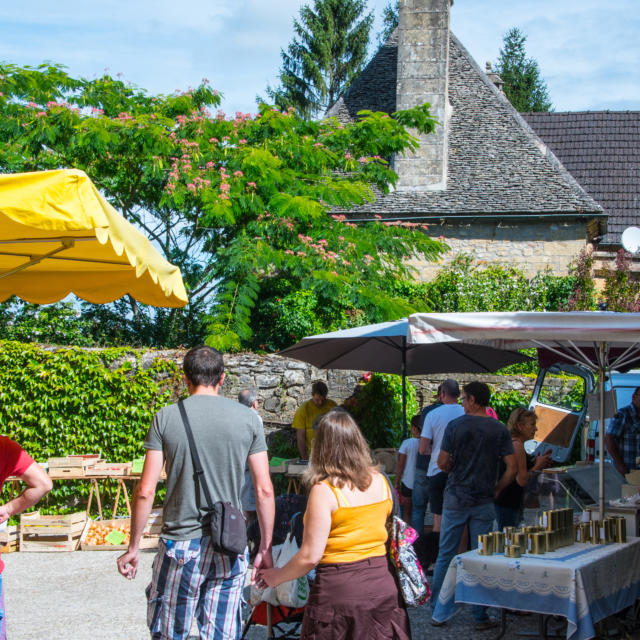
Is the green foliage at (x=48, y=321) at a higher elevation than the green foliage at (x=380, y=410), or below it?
higher

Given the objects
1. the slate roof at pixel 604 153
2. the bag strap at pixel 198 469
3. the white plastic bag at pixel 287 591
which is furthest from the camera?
the slate roof at pixel 604 153

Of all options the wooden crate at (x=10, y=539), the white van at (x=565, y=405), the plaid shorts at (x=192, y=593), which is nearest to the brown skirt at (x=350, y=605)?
the plaid shorts at (x=192, y=593)

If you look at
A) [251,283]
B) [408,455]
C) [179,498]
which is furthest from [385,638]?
[251,283]

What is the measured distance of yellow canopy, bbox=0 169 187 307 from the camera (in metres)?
3.34

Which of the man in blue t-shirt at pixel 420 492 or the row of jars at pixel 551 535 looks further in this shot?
the man in blue t-shirt at pixel 420 492

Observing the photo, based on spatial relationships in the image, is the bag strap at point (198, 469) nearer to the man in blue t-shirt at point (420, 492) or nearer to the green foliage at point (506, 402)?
the man in blue t-shirt at point (420, 492)

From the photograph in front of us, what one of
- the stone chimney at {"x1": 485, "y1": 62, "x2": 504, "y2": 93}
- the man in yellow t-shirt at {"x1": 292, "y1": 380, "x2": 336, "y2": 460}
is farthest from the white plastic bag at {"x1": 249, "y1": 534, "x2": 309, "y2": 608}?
the stone chimney at {"x1": 485, "y1": 62, "x2": 504, "y2": 93}

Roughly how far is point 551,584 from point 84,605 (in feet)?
12.9

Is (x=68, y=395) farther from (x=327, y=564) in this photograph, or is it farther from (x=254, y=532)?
(x=327, y=564)

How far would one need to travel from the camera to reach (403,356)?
9188mm

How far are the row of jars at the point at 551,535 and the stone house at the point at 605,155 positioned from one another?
50.0ft

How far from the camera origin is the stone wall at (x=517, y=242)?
18.2 meters

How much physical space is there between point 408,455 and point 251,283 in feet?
20.4

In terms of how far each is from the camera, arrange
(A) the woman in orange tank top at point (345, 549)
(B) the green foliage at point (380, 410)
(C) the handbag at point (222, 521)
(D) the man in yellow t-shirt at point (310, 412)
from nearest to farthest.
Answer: (A) the woman in orange tank top at point (345, 549), (C) the handbag at point (222, 521), (D) the man in yellow t-shirt at point (310, 412), (B) the green foliage at point (380, 410)
